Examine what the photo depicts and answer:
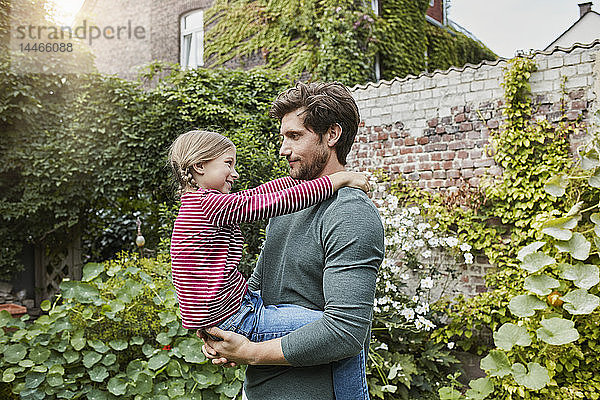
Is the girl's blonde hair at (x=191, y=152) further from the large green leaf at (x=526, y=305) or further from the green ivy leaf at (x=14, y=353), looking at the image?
the large green leaf at (x=526, y=305)

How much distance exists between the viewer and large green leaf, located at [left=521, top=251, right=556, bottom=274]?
10.9 ft

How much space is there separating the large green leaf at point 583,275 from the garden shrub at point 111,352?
2.18 meters

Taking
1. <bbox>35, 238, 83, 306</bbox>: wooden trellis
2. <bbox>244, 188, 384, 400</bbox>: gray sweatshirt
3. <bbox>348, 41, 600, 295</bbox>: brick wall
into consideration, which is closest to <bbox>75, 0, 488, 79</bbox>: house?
<bbox>348, 41, 600, 295</bbox>: brick wall

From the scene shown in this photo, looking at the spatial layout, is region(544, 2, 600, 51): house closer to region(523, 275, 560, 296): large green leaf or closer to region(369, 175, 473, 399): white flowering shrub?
region(369, 175, 473, 399): white flowering shrub

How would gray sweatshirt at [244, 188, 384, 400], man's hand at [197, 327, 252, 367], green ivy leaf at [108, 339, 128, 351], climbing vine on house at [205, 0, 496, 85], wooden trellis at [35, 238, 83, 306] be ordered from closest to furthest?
gray sweatshirt at [244, 188, 384, 400] < man's hand at [197, 327, 252, 367] < green ivy leaf at [108, 339, 128, 351] < wooden trellis at [35, 238, 83, 306] < climbing vine on house at [205, 0, 496, 85]

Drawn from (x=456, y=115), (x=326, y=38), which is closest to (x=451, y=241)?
(x=456, y=115)

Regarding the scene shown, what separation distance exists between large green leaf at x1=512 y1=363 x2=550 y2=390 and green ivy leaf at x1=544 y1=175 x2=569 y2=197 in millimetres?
1175

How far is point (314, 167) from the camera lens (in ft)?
4.59

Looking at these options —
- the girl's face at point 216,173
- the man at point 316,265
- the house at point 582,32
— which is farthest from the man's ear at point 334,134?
the house at point 582,32

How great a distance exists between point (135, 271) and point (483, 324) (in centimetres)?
277

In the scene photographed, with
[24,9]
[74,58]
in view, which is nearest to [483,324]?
[74,58]

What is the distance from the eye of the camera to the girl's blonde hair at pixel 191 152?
1.55m

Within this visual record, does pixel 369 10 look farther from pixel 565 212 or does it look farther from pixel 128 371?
pixel 128 371

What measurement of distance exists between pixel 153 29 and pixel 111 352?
26.5 ft
